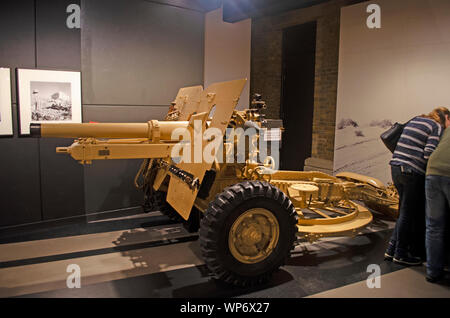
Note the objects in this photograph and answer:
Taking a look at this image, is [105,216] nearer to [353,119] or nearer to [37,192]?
[37,192]

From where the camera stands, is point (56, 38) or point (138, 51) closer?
point (56, 38)

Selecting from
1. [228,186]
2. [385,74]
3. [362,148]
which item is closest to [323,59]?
[385,74]

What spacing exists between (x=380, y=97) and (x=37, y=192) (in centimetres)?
553

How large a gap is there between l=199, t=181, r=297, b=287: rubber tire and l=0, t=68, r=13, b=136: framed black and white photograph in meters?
3.27

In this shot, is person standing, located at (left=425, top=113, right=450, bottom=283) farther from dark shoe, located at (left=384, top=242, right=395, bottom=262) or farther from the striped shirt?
dark shoe, located at (left=384, top=242, right=395, bottom=262)

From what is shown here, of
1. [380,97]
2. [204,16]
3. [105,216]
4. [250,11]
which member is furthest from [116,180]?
[380,97]

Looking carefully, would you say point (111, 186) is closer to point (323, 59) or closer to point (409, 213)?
point (409, 213)

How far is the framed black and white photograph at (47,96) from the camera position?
17.6ft

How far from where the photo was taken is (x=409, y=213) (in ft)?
14.3

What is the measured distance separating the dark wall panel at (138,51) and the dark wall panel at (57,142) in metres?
0.23

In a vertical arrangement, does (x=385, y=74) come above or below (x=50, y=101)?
above

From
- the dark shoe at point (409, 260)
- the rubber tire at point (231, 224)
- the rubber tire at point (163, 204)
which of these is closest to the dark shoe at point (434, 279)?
the dark shoe at point (409, 260)

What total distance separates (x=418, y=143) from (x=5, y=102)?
5074 mm
